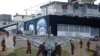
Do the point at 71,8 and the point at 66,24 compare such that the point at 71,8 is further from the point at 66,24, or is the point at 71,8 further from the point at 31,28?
the point at 31,28

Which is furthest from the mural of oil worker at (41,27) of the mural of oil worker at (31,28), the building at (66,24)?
the mural of oil worker at (31,28)

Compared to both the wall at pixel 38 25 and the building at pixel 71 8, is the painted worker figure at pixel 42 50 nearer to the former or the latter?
the wall at pixel 38 25

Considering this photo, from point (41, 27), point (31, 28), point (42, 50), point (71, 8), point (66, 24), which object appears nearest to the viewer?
point (42, 50)

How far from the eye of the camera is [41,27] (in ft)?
72.2

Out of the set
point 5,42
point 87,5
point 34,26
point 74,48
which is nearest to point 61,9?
point 87,5

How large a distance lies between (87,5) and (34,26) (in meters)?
8.10

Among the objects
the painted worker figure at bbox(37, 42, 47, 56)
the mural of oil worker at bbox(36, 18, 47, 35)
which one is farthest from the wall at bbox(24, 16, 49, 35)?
the painted worker figure at bbox(37, 42, 47, 56)

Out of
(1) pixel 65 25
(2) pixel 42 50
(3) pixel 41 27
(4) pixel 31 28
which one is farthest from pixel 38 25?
(2) pixel 42 50

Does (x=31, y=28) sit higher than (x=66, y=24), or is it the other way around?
(x=66, y=24)

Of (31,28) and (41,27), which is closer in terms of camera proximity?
(41,27)

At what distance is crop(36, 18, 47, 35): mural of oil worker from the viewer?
21.3m

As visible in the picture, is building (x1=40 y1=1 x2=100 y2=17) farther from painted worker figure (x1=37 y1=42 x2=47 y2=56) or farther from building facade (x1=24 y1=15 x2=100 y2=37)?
painted worker figure (x1=37 y1=42 x2=47 y2=56)

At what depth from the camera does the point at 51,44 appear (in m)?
19.3

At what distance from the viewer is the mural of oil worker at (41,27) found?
69.9 feet
